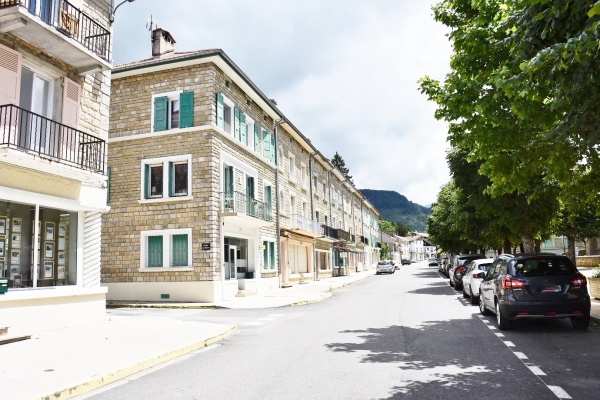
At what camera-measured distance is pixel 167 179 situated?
20.6 metres

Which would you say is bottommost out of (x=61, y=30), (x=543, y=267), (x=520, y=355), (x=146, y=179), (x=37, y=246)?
(x=520, y=355)

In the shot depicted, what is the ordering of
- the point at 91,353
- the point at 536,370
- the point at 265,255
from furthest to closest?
1. the point at 265,255
2. the point at 91,353
3. the point at 536,370

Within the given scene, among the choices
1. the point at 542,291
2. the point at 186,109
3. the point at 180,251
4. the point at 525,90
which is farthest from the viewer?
the point at 186,109

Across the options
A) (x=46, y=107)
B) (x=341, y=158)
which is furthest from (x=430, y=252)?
(x=46, y=107)

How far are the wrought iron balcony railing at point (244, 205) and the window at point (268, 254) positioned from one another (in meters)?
1.84

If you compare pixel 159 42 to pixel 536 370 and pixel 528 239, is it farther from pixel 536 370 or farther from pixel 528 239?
pixel 536 370

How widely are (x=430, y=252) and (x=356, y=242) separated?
146668 mm

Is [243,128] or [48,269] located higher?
[243,128]

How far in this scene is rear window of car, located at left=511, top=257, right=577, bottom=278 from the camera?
991cm

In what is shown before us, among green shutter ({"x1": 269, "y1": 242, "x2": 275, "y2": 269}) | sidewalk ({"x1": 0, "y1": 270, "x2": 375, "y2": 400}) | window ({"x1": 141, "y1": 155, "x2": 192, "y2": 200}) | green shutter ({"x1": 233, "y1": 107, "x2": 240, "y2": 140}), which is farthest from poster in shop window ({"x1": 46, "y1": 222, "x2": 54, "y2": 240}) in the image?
green shutter ({"x1": 269, "y1": 242, "x2": 275, "y2": 269})

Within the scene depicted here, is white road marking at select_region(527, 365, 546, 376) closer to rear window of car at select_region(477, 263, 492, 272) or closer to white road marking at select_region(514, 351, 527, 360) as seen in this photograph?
white road marking at select_region(514, 351, 527, 360)

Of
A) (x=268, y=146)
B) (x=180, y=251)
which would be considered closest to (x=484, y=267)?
(x=180, y=251)

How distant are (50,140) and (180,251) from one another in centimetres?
970

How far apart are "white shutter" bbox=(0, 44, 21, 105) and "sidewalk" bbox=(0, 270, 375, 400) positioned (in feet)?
17.2
